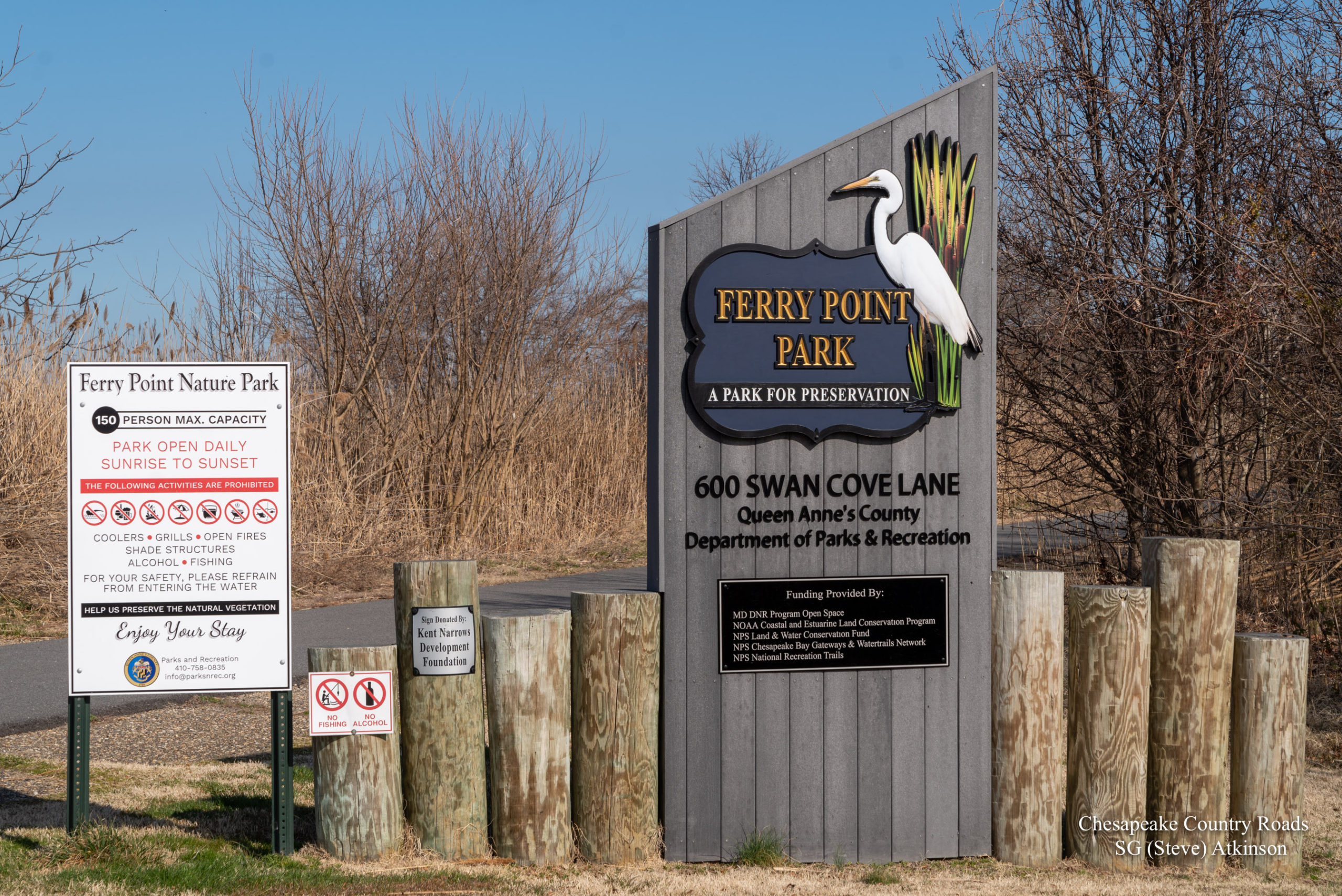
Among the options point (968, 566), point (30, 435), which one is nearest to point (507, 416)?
→ point (30, 435)

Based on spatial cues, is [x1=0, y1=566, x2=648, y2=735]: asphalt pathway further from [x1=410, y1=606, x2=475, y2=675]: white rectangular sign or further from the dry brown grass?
[x1=410, y1=606, x2=475, y2=675]: white rectangular sign

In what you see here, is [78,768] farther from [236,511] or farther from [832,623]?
[832,623]

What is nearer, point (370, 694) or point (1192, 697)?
point (370, 694)

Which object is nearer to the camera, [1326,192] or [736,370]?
[736,370]

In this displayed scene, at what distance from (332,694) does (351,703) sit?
88 mm

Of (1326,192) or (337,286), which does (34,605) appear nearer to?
(337,286)

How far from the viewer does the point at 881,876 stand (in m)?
5.02

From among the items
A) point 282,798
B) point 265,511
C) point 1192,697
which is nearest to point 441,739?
point 282,798

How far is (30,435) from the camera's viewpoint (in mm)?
12828

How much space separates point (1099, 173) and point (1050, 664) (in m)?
5.66

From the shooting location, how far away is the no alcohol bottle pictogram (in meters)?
5.14

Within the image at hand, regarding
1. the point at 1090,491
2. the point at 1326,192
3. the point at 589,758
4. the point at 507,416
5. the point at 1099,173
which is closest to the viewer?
the point at 589,758

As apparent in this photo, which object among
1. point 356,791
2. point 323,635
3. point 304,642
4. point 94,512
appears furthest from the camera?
point 323,635

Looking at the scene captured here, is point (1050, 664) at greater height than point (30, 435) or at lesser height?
lesser
